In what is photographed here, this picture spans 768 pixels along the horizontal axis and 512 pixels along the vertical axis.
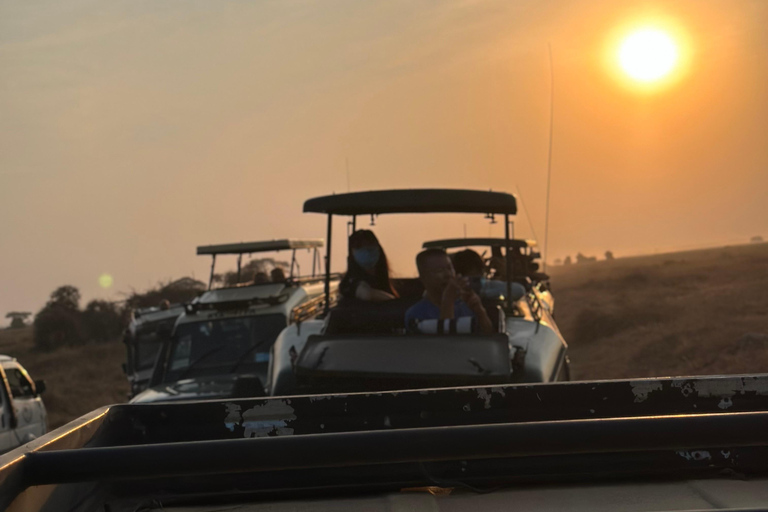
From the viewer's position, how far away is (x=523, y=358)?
24.9 feet

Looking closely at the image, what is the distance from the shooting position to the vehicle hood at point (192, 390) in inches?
479

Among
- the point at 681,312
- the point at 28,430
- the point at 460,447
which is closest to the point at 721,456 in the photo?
the point at 460,447

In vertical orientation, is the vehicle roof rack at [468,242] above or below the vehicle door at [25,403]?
above

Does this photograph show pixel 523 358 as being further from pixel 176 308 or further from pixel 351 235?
pixel 176 308

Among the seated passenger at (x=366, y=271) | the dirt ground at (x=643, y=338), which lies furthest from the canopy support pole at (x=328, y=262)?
the dirt ground at (x=643, y=338)

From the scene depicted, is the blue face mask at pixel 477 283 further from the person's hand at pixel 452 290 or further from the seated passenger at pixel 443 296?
the person's hand at pixel 452 290

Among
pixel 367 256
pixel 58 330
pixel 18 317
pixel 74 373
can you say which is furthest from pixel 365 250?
pixel 18 317

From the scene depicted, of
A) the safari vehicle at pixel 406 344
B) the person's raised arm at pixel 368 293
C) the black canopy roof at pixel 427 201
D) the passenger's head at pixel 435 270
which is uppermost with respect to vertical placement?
the black canopy roof at pixel 427 201

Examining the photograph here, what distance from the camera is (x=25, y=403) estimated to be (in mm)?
14711

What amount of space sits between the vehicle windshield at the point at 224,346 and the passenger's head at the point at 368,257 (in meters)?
4.97

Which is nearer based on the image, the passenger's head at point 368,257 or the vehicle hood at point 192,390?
the passenger's head at point 368,257

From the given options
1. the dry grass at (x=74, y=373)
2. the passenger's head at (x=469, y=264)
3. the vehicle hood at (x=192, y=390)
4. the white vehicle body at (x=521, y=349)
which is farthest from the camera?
the dry grass at (x=74, y=373)

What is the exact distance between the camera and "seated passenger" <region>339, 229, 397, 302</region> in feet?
29.7

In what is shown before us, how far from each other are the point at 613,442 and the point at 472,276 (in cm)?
798
